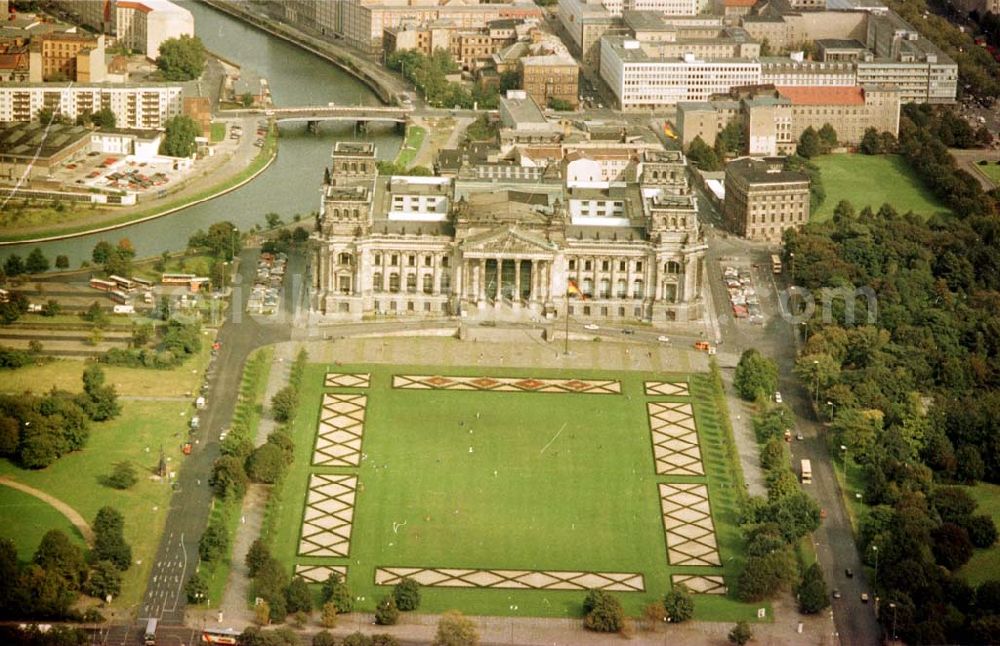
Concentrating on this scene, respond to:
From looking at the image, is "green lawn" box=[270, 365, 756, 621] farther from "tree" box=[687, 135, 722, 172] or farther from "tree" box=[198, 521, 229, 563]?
"tree" box=[687, 135, 722, 172]

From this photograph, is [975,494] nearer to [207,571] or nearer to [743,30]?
[207,571]

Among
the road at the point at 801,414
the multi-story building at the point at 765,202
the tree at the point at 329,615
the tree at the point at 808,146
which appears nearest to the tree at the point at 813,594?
the road at the point at 801,414

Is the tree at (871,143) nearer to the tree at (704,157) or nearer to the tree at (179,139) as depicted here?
the tree at (704,157)

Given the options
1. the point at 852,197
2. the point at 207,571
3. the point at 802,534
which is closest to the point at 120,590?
the point at 207,571

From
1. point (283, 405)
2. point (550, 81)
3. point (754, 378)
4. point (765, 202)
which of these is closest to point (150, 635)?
point (283, 405)

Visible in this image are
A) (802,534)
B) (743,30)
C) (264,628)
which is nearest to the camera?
(264,628)
